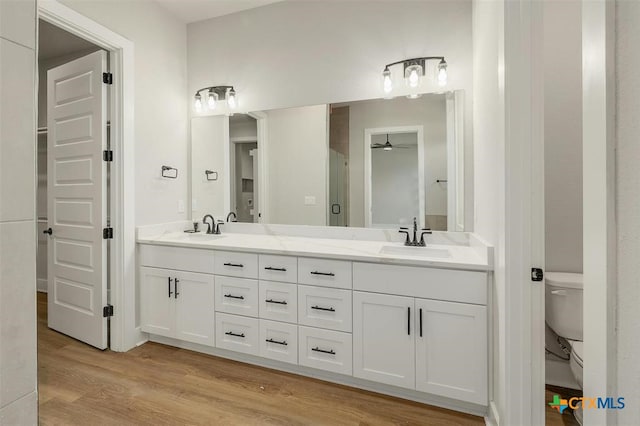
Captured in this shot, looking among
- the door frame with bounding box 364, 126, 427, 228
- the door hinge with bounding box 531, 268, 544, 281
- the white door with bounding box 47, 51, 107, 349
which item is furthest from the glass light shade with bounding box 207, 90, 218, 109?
the door hinge with bounding box 531, 268, 544, 281

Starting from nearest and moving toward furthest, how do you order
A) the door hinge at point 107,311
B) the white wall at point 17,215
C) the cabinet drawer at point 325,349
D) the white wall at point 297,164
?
the white wall at point 17,215 → the cabinet drawer at point 325,349 → the door hinge at point 107,311 → the white wall at point 297,164

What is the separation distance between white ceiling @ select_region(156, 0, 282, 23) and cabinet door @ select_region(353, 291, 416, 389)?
103 inches

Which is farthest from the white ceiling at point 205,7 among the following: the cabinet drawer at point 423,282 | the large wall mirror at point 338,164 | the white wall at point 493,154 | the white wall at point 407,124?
the cabinet drawer at point 423,282

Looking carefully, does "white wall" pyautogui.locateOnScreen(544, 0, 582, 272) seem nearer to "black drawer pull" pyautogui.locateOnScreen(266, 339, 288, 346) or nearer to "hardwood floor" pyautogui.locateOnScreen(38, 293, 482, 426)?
"hardwood floor" pyautogui.locateOnScreen(38, 293, 482, 426)

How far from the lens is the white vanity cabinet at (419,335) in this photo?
163cm

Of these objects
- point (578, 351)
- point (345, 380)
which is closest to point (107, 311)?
point (345, 380)

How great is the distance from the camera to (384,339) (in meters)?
1.81

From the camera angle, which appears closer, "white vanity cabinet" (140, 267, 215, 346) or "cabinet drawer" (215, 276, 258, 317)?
"cabinet drawer" (215, 276, 258, 317)

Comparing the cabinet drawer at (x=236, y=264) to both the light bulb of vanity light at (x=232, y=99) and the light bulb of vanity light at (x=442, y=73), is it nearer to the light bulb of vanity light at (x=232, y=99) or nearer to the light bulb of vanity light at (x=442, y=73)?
the light bulb of vanity light at (x=232, y=99)

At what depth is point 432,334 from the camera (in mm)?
1707

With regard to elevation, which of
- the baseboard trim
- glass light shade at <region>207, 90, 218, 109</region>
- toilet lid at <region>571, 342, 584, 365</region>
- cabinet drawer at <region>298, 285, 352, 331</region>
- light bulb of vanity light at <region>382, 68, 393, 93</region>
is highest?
glass light shade at <region>207, 90, 218, 109</region>

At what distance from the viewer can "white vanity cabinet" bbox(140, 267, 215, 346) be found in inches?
89.4

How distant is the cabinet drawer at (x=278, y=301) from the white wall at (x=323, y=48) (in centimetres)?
136

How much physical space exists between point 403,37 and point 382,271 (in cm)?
176
